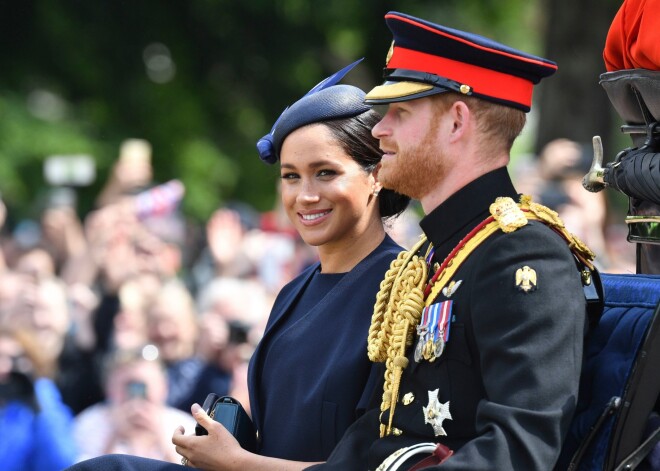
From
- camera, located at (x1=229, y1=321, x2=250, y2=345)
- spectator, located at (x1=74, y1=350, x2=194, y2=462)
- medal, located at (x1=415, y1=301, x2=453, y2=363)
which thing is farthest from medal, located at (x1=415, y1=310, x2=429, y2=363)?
camera, located at (x1=229, y1=321, x2=250, y2=345)

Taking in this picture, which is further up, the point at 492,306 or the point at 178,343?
the point at 178,343

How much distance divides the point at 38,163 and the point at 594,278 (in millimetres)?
11968

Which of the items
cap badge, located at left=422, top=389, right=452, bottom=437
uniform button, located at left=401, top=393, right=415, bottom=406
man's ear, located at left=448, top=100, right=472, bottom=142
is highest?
man's ear, located at left=448, top=100, right=472, bottom=142

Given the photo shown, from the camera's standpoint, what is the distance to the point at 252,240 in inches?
384

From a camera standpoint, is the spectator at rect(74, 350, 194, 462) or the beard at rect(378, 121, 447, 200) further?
the spectator at rect(74, 350, 194, 462)

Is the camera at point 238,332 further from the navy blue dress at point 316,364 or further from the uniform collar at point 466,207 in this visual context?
the uniform collar at point 466,207

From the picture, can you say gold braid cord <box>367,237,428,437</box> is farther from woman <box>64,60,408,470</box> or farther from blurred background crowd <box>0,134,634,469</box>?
blurred background crowd <box>0,134,634,469</box>

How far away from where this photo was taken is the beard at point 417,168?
3.19 m

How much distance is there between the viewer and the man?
2822 mm

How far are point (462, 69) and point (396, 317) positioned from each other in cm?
68

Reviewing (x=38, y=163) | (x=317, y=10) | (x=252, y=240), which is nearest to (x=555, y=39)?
(x=317, y=10)

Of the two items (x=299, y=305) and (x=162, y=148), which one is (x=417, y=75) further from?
(x=162, y=148)

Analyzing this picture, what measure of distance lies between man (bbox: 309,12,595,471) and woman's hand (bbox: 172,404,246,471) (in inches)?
13.6

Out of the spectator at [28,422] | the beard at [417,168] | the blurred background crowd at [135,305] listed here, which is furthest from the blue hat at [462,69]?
the spectator at [28,422]
